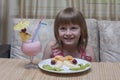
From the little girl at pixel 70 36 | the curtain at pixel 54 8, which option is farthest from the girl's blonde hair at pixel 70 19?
the curtain at pixel 54 8

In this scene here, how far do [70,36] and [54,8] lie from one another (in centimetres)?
110

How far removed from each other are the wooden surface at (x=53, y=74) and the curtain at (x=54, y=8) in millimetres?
1349

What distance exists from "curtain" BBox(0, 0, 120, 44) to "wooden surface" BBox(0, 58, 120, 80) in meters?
1.35

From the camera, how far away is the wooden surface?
1152 mm

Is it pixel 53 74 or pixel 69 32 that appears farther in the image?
pixel 69 32

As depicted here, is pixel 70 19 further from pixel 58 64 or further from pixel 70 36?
pixel 58 64

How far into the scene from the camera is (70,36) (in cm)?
164

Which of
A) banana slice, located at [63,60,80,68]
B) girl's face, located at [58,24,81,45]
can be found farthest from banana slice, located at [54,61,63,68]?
girl's face, located at [58,24,81,45]

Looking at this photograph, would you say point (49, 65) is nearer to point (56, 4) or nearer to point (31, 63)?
point (31, 63)

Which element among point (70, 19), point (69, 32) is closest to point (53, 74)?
point (69, 32)

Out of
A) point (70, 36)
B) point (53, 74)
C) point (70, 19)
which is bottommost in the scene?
point (53, 74)

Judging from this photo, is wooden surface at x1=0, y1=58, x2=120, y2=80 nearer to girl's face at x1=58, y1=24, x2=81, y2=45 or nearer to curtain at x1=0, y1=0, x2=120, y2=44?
girl's face at x1=58, y1=24, x2=81, y2=45

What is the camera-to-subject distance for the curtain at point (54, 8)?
8.58 ft

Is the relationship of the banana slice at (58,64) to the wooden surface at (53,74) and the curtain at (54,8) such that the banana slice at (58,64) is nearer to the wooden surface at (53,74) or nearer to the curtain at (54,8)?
the wooden surface at (53,74)
